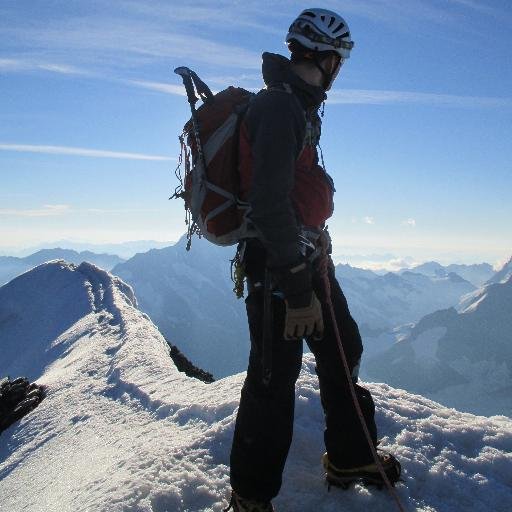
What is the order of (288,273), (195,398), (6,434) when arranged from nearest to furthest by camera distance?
(288,273) < (195,398) < (6,434)

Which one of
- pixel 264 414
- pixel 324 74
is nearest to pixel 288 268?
pixel 264 414

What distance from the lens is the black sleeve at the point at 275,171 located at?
361 cm

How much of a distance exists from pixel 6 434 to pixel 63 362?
5835 mm

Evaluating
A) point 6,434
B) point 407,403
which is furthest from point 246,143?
point 6,434

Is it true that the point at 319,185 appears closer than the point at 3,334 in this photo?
Yes

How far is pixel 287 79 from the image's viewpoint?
400 centimetres

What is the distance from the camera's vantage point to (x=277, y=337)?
13.3ft

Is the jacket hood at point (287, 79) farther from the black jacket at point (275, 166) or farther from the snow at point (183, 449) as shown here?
the snow at point (183, 449)

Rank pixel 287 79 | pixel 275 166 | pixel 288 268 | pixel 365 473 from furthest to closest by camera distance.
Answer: pixel 365 473, pixel 287 79, pixel 288 268, pixel 275 166

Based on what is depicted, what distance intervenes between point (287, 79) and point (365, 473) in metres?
3.69

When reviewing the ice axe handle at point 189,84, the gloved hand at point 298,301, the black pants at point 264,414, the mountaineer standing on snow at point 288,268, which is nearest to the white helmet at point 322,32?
the mountaineer standing on snow at point 288,268

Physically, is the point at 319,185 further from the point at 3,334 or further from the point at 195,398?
the point at 3,334

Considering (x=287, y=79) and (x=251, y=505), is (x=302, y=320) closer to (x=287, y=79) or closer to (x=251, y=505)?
(x=251, y=505)

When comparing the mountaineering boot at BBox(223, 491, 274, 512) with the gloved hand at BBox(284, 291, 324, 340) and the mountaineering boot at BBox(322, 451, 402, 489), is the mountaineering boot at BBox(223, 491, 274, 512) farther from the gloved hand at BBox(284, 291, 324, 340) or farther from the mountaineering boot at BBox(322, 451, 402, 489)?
the gloved hand at BBox(284, 291, 324, 340)
